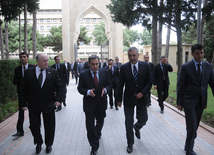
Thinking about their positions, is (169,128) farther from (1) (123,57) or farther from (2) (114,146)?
(1) (123,57)

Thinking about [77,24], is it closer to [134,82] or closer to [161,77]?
[161,77]

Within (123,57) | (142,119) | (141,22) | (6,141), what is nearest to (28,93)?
(6,141)

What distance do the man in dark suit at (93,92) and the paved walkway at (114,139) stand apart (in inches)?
18.5

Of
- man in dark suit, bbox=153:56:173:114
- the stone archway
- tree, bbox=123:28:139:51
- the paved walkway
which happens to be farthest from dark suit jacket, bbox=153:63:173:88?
tree, bbox=123:28:139:51

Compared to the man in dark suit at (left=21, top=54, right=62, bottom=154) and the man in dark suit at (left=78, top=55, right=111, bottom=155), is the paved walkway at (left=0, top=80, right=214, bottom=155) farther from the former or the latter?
the man in dark suit at (left=21, top=54, right=62, bottom=154)

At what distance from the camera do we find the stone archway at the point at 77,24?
31234mm

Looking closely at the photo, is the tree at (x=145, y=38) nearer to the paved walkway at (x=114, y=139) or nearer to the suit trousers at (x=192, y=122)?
the paved walkway at (x=114, y=139)

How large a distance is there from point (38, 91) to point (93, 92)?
1.05 m

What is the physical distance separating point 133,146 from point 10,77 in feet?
23.2

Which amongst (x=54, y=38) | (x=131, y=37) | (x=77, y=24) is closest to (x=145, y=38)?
(x=131, y=37)

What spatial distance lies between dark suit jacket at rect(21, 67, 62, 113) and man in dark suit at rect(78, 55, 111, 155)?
0.57 m

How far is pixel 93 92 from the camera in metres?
4.14

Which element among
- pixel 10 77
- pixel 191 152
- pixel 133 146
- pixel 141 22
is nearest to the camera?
pixel 191 152

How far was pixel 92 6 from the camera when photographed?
1248 inches
